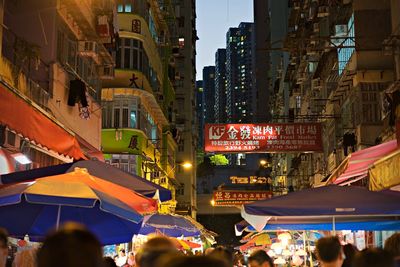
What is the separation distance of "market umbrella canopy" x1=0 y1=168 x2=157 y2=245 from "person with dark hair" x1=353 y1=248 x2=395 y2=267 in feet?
11.7

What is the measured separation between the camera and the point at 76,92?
19812mm

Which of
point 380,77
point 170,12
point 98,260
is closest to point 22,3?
point 380,77

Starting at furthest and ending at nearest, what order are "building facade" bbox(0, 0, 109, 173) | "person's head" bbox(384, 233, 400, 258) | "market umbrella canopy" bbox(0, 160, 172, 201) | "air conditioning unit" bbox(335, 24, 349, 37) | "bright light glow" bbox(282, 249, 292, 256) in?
"air conditioning unit" bbox(335, 24, 349, 37) → "bright light glow" bbox(282, 249, 292, 256) → "building facade" bbox(0, 0, 109, 173) → "market umbrella canopy" bbox(0, 160, 172, 201) → "person's head" bbox(384, 233, 400, 258)

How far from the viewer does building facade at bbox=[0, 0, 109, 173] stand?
1273 centimetres

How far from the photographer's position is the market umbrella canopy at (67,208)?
22.1ft

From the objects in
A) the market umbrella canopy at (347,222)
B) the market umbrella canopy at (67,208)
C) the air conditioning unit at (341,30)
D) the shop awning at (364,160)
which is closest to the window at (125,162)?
the air conditioning unit at (341,30)

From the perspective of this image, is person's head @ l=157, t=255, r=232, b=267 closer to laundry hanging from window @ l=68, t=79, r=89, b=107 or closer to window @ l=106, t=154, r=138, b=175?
laundry hanging from window @ l=68, t=79, r=89, b=107

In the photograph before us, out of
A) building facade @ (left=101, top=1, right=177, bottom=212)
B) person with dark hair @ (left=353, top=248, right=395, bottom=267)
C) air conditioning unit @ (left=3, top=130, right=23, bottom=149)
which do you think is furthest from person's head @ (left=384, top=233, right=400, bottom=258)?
building facade @ (left=101, top=1, right=177, bottom=212)

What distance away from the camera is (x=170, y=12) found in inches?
2143

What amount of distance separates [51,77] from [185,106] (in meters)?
52.0

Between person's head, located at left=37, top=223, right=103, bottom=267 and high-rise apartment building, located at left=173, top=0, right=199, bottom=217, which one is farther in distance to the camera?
high-rise apartment building, located at left=173, top=0, right=199, bottom=217

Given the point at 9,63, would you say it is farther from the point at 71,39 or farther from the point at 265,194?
the point at 265,194

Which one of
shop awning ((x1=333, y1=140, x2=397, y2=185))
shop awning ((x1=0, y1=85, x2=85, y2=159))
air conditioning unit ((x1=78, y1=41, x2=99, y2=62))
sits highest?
air conditioning unit ((x1=78, y1=41, x2=99, y2=62))

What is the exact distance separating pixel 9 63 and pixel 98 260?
42.2ft
